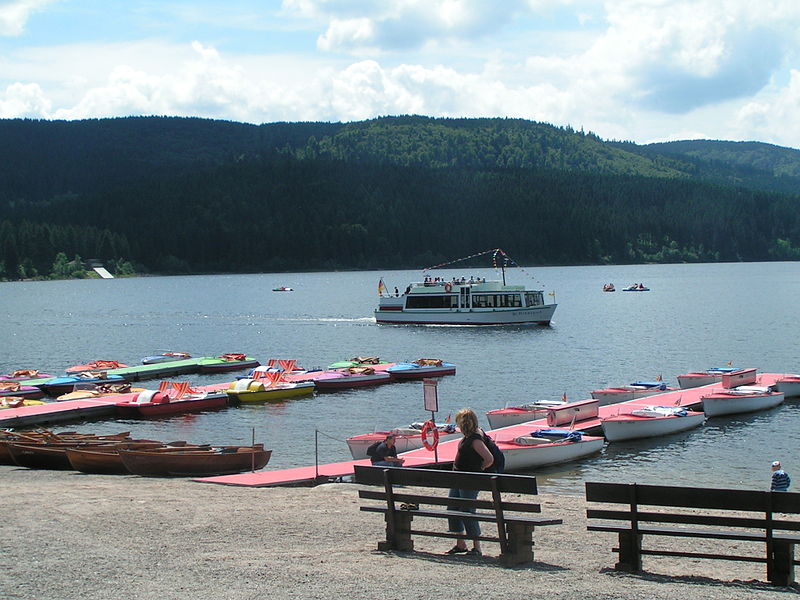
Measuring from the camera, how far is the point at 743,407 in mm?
40562

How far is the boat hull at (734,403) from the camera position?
39.5 m

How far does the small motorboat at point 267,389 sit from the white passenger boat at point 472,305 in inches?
1648

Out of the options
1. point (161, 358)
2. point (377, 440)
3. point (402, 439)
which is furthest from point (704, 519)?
point (161, 358)

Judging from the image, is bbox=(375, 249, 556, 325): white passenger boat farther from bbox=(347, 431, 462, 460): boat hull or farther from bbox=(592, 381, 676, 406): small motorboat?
bbox=(347, 431, 462, 460): boat hull

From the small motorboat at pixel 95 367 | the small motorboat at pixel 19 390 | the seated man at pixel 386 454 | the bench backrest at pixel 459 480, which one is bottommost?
the small motorboat at pixel 19 390

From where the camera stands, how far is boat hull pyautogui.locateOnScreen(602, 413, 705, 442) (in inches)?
1334

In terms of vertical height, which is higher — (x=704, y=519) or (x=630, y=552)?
(x=704, y=519)

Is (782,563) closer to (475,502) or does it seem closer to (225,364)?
(475,502)

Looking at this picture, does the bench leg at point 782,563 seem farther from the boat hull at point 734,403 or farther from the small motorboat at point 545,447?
the boat hull at point 734,403

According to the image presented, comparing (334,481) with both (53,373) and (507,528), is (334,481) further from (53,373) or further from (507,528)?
(53,373)

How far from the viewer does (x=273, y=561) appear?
1351cm

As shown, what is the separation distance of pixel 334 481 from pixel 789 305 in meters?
107

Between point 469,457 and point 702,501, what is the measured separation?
3275mm

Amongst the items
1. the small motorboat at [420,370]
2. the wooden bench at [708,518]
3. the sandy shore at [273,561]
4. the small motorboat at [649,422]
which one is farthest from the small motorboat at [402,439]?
the small motorboat at [420,370]
